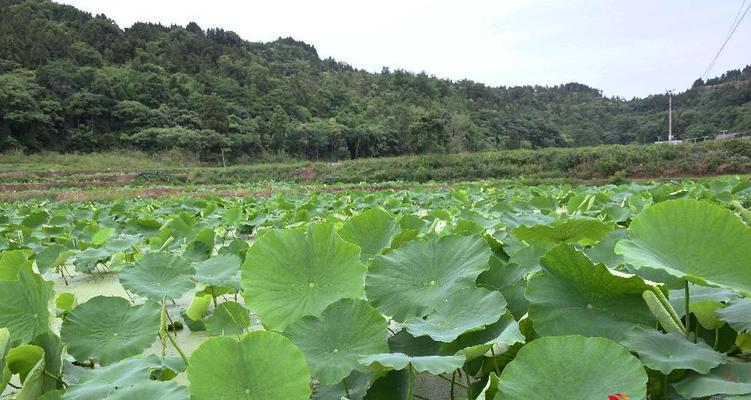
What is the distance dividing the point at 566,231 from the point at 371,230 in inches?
14.6

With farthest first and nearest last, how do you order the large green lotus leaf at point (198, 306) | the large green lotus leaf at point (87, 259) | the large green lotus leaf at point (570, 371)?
the large green lotus leaf at point (87, 259) < the large green lotus leaf at point (198, 306) < the large green lotus leaf at point (570, 371)

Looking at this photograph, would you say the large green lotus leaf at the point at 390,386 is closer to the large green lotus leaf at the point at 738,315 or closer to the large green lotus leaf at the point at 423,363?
the large green lotus leaf at the point at 423,363

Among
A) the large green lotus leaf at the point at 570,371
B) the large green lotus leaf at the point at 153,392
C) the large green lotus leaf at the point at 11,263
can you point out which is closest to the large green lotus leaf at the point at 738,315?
the large green lotus leaf at the point at 570,371

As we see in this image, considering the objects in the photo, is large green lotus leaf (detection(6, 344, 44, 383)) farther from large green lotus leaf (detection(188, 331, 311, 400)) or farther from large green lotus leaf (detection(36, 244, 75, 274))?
large green lotus leaf (detection(36, 244, 75, 274))

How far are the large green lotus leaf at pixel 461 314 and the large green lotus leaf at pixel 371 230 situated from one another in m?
0.39

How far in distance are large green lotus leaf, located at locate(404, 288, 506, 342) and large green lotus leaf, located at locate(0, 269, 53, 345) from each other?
1.66ft

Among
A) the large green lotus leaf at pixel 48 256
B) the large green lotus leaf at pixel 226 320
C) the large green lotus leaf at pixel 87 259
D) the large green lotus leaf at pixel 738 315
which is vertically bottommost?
the large green lotus leaf at pixel 87 259

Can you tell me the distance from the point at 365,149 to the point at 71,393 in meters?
42.4

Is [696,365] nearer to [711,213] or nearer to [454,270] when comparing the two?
[711,213]

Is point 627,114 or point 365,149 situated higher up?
point 627,114

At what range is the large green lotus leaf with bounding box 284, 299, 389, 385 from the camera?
1.66 feet

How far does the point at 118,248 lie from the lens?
1.64m

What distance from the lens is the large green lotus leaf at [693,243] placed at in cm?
50

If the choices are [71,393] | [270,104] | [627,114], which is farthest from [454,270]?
[627,114]
